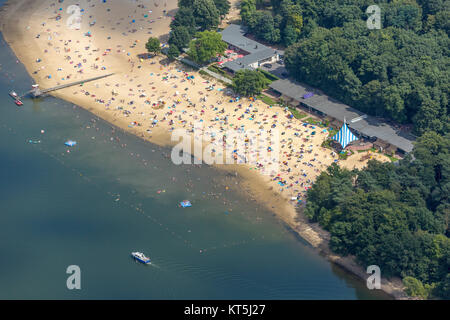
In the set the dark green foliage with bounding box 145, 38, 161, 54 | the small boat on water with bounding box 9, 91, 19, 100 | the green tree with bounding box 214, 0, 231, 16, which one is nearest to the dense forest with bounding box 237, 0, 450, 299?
the green tree with bounding box 214, 0, 231, 16

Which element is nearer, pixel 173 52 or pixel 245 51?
pixel 173 52

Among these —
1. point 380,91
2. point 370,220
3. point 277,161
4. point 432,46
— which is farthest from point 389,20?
point 370,220

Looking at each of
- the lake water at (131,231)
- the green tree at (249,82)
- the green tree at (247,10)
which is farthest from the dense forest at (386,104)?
the green tree at (249,82)

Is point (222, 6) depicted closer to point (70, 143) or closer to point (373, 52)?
point (373, 52)

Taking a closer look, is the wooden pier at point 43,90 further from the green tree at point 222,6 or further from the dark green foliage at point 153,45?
the green tree at point 222,6

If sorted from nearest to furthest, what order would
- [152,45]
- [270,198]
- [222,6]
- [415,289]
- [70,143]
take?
[415,289]
[270,198]
[70,143]
[152,45]
[222,6]

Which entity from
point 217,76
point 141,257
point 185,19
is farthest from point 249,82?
point 141,257

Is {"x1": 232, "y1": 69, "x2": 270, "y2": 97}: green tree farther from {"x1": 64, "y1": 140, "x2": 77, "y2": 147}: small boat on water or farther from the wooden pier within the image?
{"x1": 64, "y1": 140, "x2": 77, "y2": 147}: small boat on water

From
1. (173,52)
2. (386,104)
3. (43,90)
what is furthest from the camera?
(173,52)
